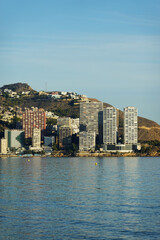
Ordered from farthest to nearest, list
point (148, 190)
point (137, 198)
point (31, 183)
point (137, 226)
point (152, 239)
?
point (31, 183)
point (148, 190)
point (137, 198)
point (137, 226)
point (152, 239)

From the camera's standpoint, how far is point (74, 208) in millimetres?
51031

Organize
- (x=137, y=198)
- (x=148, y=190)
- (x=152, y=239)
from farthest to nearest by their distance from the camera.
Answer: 1. (x=148, y=190)
2. (x=137, y=198)
3. (x=152, y=239)

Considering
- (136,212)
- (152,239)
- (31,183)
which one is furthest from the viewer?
(31,183)

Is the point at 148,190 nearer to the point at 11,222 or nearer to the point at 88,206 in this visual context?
the point at 88,206

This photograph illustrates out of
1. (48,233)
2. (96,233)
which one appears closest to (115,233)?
(96,233)

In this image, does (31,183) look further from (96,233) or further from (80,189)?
(96,233)

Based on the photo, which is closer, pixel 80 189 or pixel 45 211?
pixel 45 211

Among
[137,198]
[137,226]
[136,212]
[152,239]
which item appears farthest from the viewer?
[137,198]

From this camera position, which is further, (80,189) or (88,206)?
(80,189)

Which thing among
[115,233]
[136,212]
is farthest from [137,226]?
[136,212]

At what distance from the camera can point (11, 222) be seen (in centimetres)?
4412

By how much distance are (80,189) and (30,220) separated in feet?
78.4

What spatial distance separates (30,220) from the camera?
44875mm

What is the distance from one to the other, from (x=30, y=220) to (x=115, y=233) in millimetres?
8824
